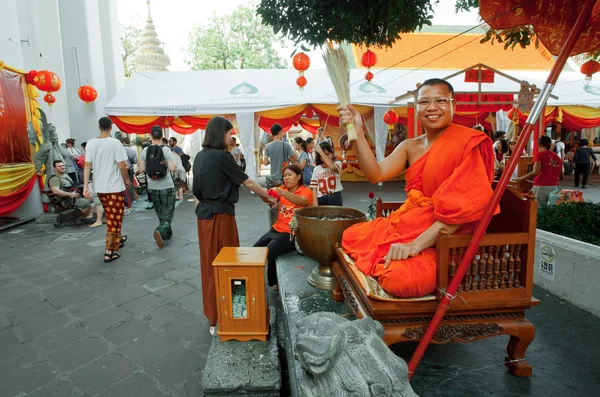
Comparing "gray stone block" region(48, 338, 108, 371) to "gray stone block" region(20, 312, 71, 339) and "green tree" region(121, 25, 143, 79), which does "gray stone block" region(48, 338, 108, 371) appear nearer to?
"gray stone block" region(20, 312, 71, 339)

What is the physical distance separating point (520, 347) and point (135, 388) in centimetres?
231

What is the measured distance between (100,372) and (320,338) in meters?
2.08

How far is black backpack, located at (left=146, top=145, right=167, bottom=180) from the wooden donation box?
10.8ft

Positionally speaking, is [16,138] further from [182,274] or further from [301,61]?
[301,61]

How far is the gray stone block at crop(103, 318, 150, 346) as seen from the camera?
294 centimetres

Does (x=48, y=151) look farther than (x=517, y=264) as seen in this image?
Yes

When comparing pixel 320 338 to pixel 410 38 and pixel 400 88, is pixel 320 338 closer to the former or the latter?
pixel 400 88

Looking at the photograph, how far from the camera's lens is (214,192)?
287cm

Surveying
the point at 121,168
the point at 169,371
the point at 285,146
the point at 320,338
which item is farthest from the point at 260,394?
the point at 285,146

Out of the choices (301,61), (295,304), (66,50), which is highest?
(66,50)

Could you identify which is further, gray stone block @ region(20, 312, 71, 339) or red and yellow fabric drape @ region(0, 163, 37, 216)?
red and yellow fabric drape @ region(0, 163, 37, 216)

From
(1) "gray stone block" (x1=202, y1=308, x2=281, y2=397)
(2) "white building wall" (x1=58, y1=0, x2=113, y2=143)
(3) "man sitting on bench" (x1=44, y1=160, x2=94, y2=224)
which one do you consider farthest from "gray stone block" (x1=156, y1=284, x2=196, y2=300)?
(2) "white building wall" (x1=58, y1=0, x2=113, y2=143)

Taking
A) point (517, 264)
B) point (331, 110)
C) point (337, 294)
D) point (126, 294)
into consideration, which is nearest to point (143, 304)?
point (126, 294)

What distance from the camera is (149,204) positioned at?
30.6ft
